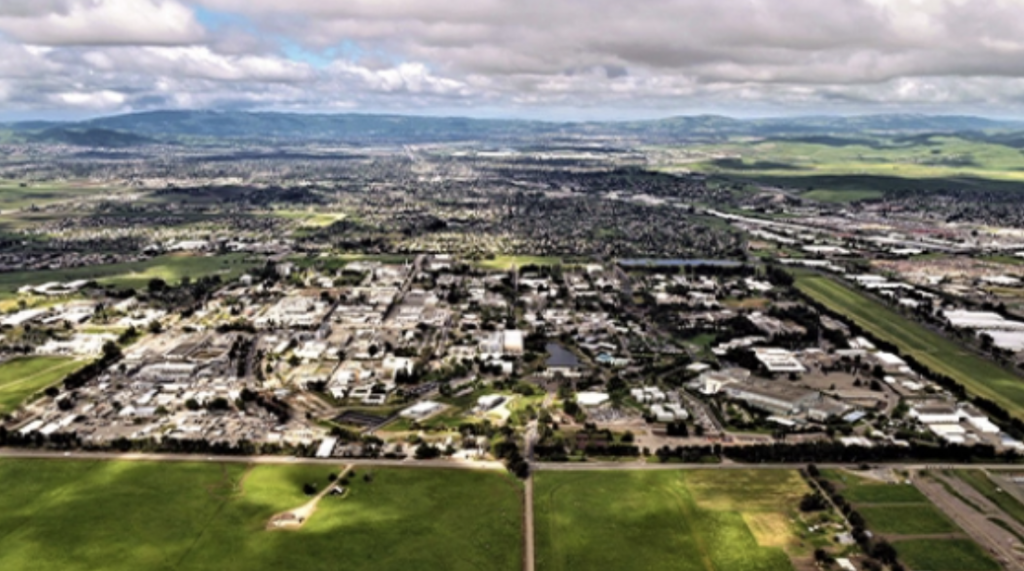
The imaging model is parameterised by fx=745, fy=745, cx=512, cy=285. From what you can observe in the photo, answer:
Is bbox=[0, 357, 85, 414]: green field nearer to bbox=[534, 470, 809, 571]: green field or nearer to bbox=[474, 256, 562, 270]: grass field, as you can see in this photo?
bbox=[534, 470, 809, 571]: green field

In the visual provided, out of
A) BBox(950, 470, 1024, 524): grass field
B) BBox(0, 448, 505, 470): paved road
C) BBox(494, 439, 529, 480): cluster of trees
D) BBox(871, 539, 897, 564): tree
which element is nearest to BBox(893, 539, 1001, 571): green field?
BBox(871, 539, 897, 564): tree

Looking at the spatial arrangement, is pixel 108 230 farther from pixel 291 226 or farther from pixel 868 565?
pixel 868 565

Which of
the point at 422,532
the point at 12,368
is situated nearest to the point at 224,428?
the point at 422,532

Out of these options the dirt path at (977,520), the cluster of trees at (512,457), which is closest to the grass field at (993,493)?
the dirt path at (977,520)

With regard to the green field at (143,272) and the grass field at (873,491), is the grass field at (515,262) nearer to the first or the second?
the green field at (143,272)

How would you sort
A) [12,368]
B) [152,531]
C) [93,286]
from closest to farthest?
[152,531] → [12,368] → [93,286]

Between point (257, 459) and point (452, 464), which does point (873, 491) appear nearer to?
point (452, 464)

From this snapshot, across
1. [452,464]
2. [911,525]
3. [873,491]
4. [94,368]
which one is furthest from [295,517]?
→ [911,525]
